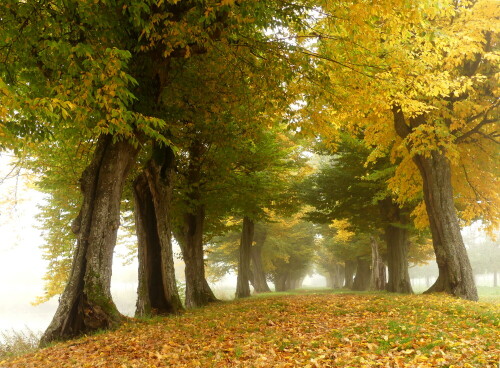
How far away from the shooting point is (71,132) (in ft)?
29.8

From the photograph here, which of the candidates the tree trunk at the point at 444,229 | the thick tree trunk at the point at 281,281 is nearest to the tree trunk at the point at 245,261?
the tree trunk at the point at 444,229

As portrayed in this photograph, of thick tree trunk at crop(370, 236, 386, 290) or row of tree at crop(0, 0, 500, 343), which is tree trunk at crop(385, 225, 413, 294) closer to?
row of tree at crop(0, 0, 500, 343)

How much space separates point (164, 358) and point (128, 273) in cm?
7817

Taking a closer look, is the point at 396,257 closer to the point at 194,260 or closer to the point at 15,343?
the point at 194,260

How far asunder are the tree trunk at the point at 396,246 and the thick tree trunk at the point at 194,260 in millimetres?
9202

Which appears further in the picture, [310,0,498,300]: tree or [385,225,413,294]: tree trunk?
[385,225,413,294]: tree trunk

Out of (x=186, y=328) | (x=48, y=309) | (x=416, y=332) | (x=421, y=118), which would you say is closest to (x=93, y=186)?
(x=186, y=328)

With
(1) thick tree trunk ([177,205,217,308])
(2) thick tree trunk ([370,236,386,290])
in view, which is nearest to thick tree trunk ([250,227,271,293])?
(2) thick tree trunk ([370,236,386,290])

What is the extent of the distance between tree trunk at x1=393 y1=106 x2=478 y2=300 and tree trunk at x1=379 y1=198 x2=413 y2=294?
5.22m

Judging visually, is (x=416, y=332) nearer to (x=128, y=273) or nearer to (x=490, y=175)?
(x=490, y=175)

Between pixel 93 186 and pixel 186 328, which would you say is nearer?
pixel 186 328

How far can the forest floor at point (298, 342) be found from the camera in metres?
4.96

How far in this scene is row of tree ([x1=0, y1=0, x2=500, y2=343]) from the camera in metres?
6.67

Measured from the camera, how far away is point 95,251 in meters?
7.98
